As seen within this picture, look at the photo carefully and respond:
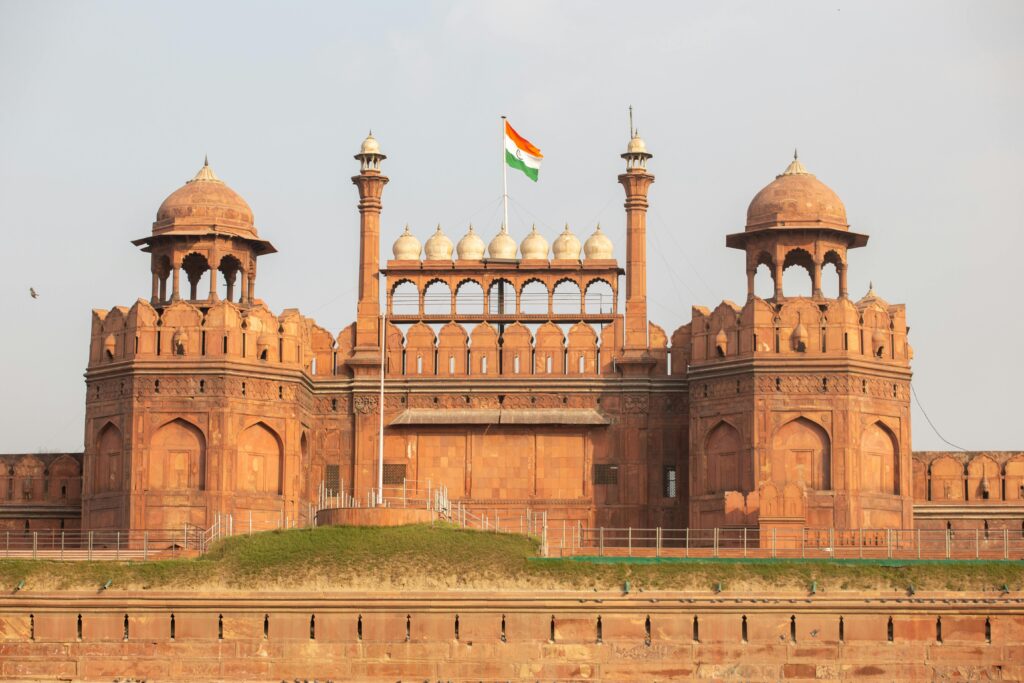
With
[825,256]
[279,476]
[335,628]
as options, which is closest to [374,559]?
[335,628]

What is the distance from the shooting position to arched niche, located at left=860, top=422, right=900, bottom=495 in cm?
6562

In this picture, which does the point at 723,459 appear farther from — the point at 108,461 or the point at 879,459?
the point at 108,461

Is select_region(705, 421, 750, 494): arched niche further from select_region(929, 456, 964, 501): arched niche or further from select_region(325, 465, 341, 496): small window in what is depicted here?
select_region(325, 465, 341, 496): small window

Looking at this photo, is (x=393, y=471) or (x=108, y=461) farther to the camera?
(x=393, y=471)

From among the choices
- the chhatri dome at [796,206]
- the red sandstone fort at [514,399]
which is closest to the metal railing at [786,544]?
the red sandstone fort at [514,399]

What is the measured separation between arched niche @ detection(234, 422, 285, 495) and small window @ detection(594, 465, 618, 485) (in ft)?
31.4

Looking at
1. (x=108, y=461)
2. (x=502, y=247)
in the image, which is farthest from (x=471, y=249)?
(x=108, y=461)

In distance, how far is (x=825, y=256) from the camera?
69062mm

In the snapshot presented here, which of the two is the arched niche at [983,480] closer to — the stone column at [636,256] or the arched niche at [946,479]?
the arched niche at [946,479]

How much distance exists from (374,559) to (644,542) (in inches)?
465

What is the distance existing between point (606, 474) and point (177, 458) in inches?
511

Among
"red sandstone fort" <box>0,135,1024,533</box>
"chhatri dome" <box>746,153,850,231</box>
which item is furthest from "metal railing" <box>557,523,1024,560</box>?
"chhatri dome" <box>746,153,850,231</box>

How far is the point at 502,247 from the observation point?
233 ft

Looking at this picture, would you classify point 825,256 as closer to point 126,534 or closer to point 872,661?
point 872,661
